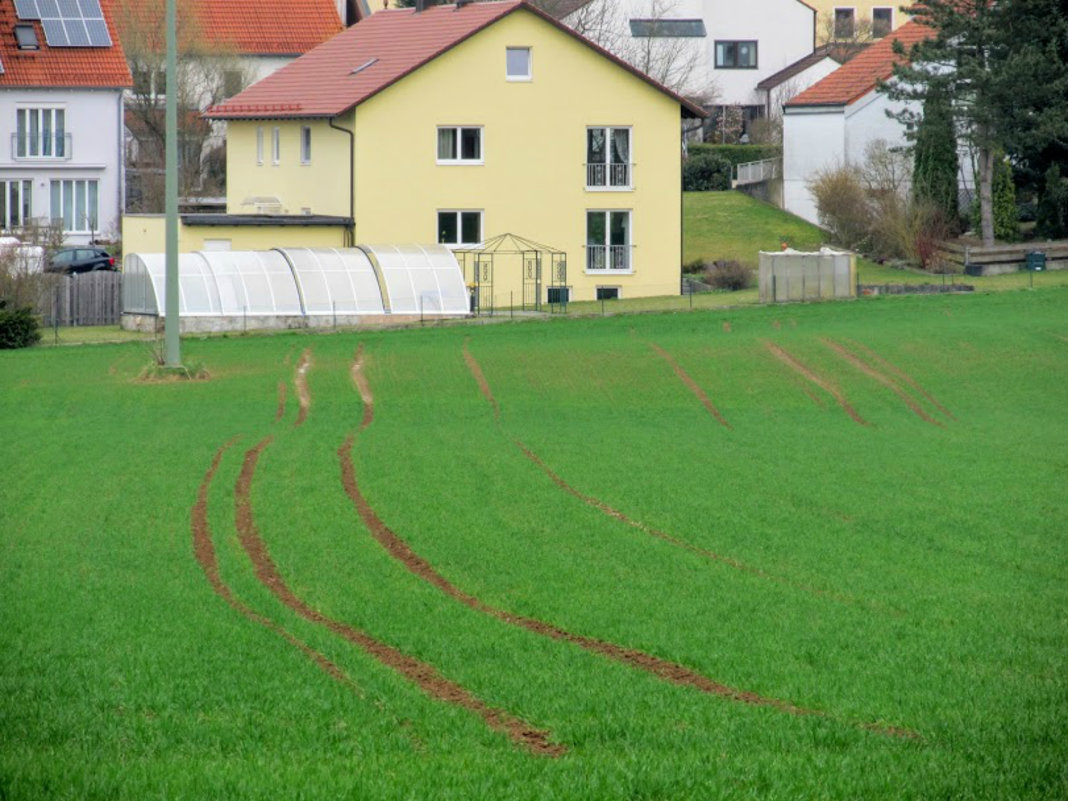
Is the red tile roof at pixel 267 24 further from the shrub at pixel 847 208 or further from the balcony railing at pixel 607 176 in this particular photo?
the shrub at pixel 847 208

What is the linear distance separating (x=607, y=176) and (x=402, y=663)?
4367cm

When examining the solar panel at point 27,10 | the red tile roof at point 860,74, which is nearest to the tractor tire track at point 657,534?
the red tile roof at point 860,74

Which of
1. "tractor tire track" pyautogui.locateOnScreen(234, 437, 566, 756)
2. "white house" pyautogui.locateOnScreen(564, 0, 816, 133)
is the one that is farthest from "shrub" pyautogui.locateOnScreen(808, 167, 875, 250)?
"tractor tire track" pyautogui.locateOnScreen(234, 437, 566, 756)

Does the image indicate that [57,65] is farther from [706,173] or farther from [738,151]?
[738,151]

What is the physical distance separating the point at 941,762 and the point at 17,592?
28.3ft

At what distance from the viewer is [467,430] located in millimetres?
26688

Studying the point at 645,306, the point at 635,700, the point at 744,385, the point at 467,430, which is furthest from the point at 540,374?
the point at 635,700

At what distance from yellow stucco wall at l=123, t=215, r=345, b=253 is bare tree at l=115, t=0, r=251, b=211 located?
14.8m

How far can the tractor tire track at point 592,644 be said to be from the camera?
1051cm

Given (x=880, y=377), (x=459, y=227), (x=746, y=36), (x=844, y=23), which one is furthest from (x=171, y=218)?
(x=844, y=23)

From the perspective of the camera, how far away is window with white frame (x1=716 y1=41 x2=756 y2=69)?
3248 inches

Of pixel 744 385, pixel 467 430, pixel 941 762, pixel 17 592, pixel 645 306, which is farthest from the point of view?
pixel 645 306

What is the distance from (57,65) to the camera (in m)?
64.8

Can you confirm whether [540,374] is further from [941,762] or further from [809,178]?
[809,178]
